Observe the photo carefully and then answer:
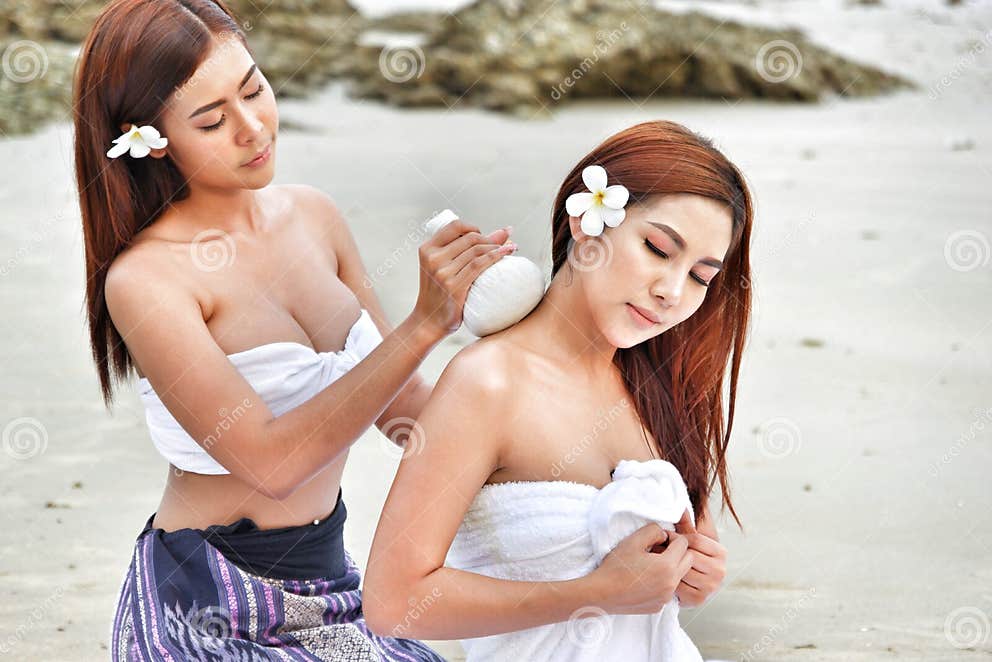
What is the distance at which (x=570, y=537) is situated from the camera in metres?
2.07

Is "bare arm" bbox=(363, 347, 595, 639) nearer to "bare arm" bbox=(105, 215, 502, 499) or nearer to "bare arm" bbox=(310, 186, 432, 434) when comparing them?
"bare arm" bbox=(105, 215, 502, 499)

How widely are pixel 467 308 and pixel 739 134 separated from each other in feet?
21.7

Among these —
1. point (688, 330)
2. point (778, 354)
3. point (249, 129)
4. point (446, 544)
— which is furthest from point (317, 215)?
point (778, 354)

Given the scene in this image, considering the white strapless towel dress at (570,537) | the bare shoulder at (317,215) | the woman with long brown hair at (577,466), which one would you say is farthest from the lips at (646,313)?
the bare shoulder at (317,215)

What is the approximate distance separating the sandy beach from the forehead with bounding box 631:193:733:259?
0.84 feet

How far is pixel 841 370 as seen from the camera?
17.2ft

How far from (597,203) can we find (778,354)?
349 cm

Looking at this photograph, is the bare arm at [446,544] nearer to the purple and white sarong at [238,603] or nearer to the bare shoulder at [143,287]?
the purple and white sarong at [238,603]

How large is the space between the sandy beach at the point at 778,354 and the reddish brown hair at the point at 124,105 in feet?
2.39

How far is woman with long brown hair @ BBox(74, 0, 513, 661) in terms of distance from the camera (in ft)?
7.31

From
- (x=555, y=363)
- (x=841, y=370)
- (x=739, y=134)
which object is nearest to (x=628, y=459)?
(x=555, y=363)

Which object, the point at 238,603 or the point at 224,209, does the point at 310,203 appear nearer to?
the point at 224,209

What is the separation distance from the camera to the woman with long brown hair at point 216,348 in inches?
87.7

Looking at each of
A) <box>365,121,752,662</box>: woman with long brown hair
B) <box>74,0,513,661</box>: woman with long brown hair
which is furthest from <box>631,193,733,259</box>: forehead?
<box>74,0,513,661</box>: woman with long brown hair
